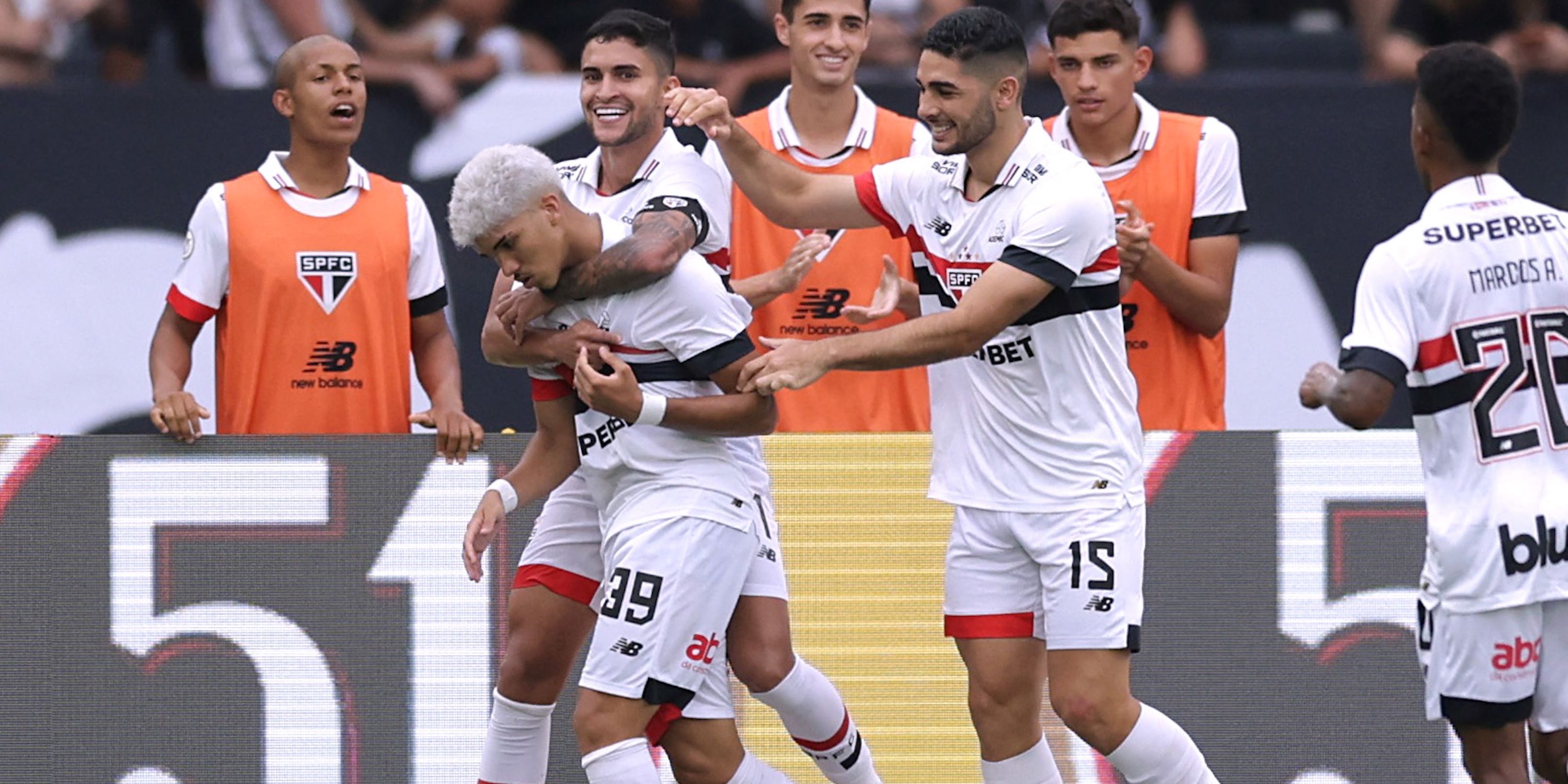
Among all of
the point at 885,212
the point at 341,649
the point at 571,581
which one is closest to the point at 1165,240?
the point at 885,212

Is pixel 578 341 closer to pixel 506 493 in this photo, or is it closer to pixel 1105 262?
pixel 506 493

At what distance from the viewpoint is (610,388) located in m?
5.19

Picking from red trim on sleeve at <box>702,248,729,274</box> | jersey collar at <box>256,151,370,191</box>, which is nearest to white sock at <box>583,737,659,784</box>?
red trim on sleeve at <box>702,248,729,274</box>

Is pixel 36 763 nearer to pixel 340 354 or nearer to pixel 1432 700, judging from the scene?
pixel 340 354

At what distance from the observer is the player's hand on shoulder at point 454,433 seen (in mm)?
6527

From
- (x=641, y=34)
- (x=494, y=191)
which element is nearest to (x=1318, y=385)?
(x=494, y=191)

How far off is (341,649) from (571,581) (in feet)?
3.52

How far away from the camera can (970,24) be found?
551 centimetres

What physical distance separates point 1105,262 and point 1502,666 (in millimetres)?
1480

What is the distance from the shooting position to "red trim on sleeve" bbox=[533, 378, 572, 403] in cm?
574

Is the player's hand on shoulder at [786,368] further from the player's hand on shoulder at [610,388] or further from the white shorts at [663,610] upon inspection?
the white shorts at [663,610]

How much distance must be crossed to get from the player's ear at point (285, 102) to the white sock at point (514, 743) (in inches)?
85.1

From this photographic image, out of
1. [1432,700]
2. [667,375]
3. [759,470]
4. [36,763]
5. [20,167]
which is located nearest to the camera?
[1432,700]

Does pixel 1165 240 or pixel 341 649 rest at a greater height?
pixel 1165 240
